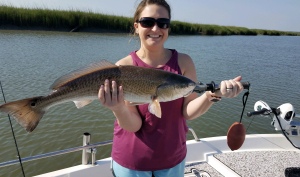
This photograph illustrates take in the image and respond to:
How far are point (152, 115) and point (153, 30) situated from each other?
2.04 ft

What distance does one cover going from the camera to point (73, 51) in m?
16.0

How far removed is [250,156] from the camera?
12.8ft

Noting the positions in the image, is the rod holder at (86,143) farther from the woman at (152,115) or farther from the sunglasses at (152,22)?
the sunglasses at (152,22)

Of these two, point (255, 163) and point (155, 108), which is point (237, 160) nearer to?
point (255, 163)

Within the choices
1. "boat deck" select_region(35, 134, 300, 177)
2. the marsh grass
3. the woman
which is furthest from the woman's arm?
the marsh grass

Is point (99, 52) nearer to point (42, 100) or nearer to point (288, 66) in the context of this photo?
point (288, 66)

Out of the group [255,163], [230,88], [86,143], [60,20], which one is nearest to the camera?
[230,88]

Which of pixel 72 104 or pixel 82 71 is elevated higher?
pixel 82 71

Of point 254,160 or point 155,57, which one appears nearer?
A: point 155,57

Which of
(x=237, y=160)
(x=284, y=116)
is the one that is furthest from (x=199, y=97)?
(x=284, y=116)

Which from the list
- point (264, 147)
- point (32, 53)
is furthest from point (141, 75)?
point (32, 53)

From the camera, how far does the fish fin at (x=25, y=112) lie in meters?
1.82

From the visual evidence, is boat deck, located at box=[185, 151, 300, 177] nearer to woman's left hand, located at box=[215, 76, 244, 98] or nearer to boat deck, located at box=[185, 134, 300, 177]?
boat deck, located at box=[185, 134, 300, 177]

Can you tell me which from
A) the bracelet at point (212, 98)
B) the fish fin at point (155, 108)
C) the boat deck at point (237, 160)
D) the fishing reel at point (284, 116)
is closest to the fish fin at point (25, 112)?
the fish fin at point (155, 108)
